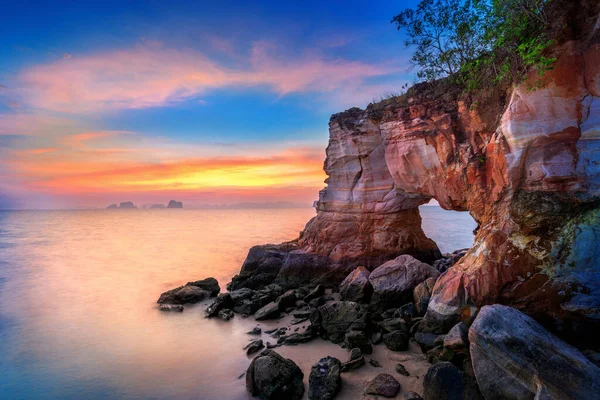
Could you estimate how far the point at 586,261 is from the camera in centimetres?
709

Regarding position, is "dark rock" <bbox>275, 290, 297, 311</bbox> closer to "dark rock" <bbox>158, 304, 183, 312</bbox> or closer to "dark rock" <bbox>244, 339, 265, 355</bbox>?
"dark rock" <bbox>244, 339, 265, 355</bbox>

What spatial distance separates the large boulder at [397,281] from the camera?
11281mm

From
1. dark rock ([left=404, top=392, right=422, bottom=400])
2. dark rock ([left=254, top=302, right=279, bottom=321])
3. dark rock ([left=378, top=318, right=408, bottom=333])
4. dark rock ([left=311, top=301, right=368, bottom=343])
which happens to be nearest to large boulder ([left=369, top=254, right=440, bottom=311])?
dark rock ([left=378, top=318, right=408, bottom=333])

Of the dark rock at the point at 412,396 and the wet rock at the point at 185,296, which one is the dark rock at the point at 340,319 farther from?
the wet rock at the point at 185,296

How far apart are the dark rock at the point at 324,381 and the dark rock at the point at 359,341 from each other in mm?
1223

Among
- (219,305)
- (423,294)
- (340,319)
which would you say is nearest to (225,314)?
(219,305)

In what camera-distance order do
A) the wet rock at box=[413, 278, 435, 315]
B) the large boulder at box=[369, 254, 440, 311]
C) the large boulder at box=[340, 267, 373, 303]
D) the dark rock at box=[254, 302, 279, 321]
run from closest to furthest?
the wet rock at box=[413, 278, 435, 315] → the large boulder at box=[369, 254, 440, 311] → the large boulder at box=[340, 267, 373, 303] → the dark rock at box=[254, 302, 279, 321]

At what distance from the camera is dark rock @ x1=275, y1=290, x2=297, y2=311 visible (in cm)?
1261

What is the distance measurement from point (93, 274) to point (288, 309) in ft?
60.2

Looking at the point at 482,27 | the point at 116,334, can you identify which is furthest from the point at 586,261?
the point at 116,334

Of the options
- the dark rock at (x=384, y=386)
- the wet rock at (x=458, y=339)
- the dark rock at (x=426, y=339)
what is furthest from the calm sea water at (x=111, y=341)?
the wet rock at (x=458, y=339)

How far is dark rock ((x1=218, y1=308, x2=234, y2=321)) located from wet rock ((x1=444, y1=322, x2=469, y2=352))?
8401 mm

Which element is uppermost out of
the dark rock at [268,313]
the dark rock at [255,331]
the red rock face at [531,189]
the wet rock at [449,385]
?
the red rock face at [531,189]

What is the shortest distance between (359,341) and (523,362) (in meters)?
4.17
